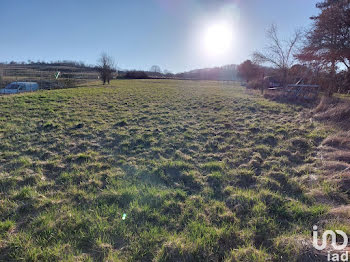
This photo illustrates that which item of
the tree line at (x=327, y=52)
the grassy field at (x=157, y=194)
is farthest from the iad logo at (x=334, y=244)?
the tree line at (x=327, y=52)

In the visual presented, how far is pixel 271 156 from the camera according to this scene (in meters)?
4.19

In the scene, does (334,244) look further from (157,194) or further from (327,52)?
(327,52)

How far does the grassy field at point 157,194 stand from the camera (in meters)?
1.92

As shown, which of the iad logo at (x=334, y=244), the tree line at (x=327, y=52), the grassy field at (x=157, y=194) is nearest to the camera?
the iad logo at (x=334, y=244)

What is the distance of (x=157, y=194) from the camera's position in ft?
9.20

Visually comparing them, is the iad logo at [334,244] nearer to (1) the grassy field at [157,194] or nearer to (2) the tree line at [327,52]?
(1) the grassy field at [157,194]

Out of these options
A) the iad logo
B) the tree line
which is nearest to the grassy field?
the iad logo

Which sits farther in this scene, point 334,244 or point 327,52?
point 327,52

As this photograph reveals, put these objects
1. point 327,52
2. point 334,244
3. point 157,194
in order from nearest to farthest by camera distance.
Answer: point 334,244 < point 157,194 < point 327,52

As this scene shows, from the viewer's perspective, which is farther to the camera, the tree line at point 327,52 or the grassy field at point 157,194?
the tree line at point 327,52

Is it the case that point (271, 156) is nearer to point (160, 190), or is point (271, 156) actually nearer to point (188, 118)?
point (160, 190)

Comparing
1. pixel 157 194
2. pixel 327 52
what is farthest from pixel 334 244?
pixel 327 52

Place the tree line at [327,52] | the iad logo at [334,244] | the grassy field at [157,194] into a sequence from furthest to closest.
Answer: the tree line at [327,52] < the grassy field at [157,194] < the iad logo at [334,244]

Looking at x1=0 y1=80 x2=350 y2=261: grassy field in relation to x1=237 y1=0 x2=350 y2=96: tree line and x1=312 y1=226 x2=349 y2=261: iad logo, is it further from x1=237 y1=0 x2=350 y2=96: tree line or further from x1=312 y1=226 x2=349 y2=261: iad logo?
x1=237 y1=0 x2=350 y2=96: tree line
